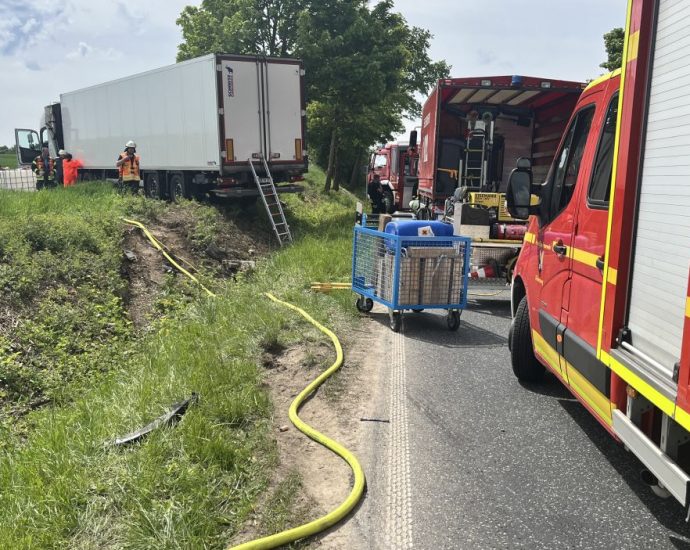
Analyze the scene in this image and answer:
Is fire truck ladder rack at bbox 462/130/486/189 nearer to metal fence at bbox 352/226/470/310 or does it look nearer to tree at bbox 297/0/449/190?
metal fence at bbox 352/226/470/310

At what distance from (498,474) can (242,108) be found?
1179 centimetres

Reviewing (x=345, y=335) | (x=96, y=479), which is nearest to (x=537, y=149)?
(x=345, y=335)

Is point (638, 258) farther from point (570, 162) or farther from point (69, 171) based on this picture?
point (69, 171)

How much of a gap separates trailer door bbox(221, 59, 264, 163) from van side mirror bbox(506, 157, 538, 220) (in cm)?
1017

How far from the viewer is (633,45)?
9.43 ft

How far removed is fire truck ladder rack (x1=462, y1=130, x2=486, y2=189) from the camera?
10994 millimetres

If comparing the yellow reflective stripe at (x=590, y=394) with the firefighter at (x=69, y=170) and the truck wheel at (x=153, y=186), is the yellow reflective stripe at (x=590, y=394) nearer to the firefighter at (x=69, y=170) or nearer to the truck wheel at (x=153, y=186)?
the truck wheel at (x=153, y=186)

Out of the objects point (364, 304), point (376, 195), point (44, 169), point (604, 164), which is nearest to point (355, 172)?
point (376, 195)

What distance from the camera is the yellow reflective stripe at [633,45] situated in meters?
2.82

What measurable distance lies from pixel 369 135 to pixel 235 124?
39.0 feet

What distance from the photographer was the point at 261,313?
6.73 m

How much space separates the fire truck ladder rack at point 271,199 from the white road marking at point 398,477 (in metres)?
9.26

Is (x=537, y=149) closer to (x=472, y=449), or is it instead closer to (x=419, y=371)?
(x=419, y=371)

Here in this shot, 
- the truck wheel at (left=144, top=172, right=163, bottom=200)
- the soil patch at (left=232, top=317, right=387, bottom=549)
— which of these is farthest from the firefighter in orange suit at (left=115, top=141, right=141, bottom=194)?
the soil patch at (left=232, top=317, right=387, bottom=549)
